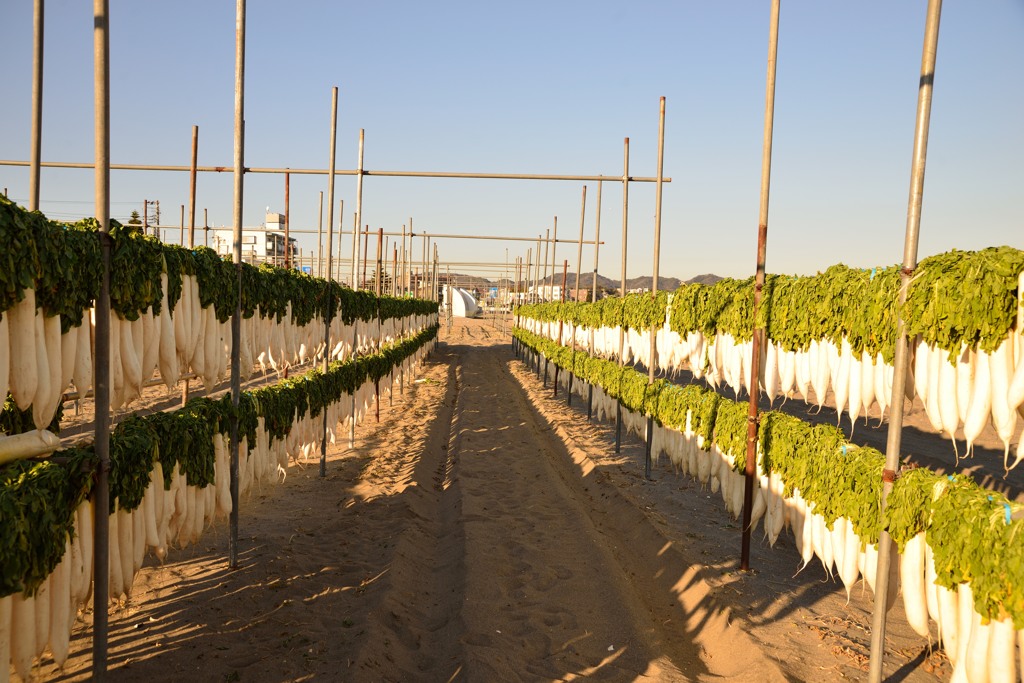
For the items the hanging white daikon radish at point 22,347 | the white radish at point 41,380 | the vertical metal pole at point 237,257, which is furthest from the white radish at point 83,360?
the vertical metal pole at point 237,257

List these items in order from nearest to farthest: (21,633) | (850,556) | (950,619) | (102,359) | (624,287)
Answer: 1. (21,633)
2. (950,619)
3. (102,359)
4. (850,556)
5. (624,287)

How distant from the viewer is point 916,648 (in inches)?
251

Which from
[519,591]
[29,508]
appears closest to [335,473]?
[519,591]

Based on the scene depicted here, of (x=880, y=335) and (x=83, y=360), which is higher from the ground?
(x=880, y=335)

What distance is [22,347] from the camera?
11.7 feet

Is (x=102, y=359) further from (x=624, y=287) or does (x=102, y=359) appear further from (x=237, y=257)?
(x=624, y=287)

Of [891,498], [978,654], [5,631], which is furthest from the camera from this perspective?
[891,498]

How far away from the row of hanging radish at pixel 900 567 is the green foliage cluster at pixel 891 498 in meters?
0.11

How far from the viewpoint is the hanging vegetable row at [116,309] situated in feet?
11.6

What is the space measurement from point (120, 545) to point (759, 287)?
22.9 feet

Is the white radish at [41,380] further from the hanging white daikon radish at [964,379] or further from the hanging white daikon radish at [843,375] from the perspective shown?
the hanging white daikon radish at [843,375]

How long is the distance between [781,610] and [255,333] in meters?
6.95

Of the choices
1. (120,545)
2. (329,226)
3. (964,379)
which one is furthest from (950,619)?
(329,226)

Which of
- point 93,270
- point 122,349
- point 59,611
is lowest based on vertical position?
point 59,611
